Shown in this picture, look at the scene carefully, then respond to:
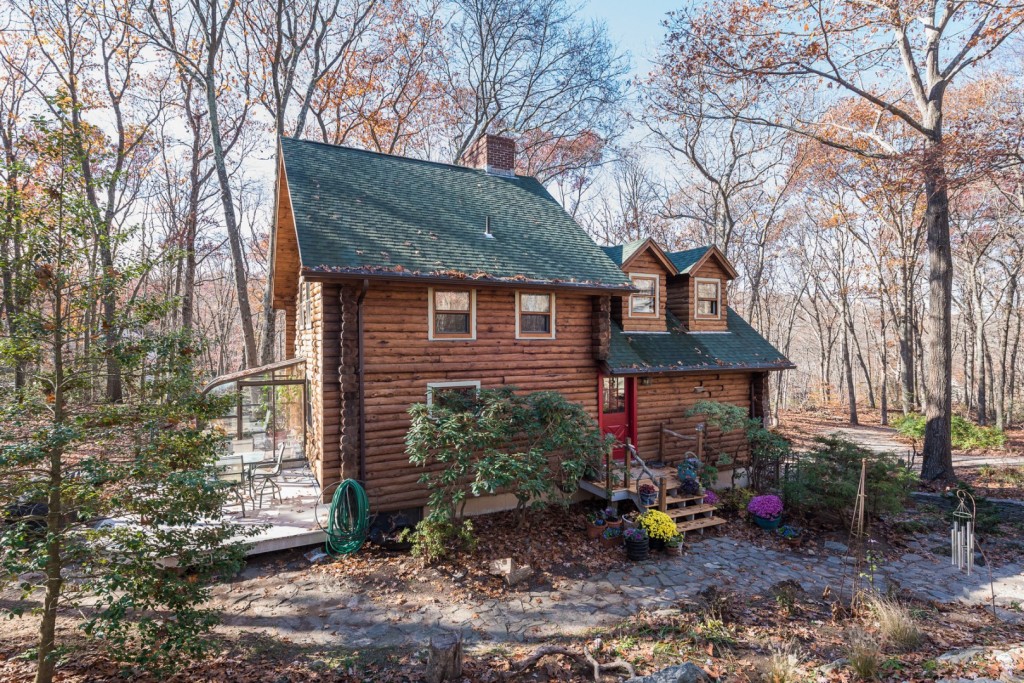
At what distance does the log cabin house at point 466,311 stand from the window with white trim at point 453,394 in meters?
0.05

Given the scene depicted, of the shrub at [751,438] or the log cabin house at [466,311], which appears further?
the shrub at [751,438]

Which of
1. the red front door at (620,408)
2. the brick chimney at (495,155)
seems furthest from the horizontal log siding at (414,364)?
the brick chimney at (495,155)

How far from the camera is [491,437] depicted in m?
8.23

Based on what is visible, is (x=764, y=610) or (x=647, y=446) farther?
(x=647, y=446)

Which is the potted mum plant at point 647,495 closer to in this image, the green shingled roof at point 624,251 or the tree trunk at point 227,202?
the green shingled roof at point 624,251

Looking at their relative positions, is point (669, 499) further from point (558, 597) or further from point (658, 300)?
point (658, 300)

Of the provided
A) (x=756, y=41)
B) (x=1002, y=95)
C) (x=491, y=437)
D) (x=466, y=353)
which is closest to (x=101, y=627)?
(x=491, y=437)

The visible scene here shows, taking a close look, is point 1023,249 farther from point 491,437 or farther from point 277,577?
point 277,577

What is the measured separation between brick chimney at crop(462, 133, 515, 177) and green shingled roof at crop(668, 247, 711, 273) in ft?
18.8

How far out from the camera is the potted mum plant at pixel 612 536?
9195 millimetres

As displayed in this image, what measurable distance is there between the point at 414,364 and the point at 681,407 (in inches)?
290

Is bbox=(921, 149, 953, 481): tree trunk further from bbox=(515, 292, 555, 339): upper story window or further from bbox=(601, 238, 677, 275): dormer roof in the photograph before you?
bbox=(515, 292, 555, 339): upper story window

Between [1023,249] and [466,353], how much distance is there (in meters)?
23.9

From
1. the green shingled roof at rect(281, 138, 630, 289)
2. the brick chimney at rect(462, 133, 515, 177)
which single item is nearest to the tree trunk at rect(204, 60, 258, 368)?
the green shingled roof at rect(281, 138, 630, 289)
